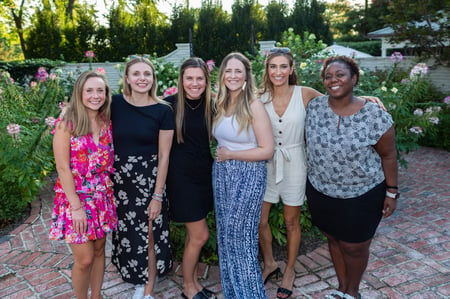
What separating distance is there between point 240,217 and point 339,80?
111 cm

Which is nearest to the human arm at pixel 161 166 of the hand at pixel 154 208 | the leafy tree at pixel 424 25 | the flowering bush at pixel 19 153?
the hand at pixel 154 208

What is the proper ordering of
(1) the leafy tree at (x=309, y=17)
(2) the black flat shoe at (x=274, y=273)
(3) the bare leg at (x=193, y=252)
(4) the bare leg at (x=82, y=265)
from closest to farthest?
(4) the bare leg at (x=82, y=265) → (3) the bare leg at (x=193, y=252) → (2) the black flat shoe at (x=274, y=273) → (1) the leafy tree at (x=309, y=17)

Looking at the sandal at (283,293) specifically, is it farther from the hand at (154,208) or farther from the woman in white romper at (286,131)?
the hand at (154,208)

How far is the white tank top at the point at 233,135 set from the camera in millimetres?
2418

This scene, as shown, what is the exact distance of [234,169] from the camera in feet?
8.08

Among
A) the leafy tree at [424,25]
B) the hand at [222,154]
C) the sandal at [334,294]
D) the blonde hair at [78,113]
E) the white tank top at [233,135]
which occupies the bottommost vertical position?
the sandal at [334,294]

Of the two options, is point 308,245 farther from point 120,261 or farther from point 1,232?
point 1,232

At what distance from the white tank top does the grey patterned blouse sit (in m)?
0.39

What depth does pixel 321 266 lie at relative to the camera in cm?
323

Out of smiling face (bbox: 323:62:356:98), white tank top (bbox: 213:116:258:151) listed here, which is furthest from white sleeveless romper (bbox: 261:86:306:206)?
smiling face (bbox: 323:62:356:98)

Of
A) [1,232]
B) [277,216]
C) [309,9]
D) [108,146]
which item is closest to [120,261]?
[108,146]

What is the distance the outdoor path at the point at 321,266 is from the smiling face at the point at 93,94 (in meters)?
1.59

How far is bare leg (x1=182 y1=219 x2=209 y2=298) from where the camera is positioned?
2.67 m

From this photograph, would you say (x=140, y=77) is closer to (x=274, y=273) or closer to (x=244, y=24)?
(x=274, y=273)
